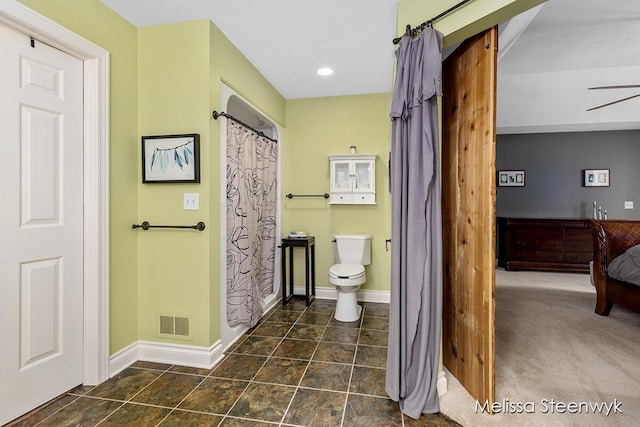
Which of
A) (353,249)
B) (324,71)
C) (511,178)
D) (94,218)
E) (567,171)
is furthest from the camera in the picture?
(511,178)

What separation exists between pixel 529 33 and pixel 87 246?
4338mm

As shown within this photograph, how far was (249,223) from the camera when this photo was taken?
9.07ft

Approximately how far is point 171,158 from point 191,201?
0.34 metres

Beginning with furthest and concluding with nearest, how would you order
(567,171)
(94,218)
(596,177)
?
(567,171) < (596,177) < (94,218)

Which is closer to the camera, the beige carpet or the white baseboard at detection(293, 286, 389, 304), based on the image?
the beige carpet

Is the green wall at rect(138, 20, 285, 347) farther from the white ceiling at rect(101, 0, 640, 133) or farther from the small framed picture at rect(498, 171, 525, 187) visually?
the small framed picture at rect(498, 171, 525, 187)

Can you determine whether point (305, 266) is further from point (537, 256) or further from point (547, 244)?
point (547, 244)

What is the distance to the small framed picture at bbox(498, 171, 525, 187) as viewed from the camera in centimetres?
526

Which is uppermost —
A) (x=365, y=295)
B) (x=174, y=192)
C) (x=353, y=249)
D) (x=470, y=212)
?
(x=174, y=192)

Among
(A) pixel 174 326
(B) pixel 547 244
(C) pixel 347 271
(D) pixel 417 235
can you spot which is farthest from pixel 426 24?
(B) pixel 547 244

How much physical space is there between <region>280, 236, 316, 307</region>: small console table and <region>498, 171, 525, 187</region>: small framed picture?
3.89 meters

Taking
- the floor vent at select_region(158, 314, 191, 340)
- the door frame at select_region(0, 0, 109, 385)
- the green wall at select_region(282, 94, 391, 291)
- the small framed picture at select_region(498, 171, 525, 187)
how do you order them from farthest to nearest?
the small framed picture at select_region(498, 171, 525, 187)
the green wall at select_region(282, 94, 391, 291)
the floor vent at select_region(158, 314, 191, 340)
the door frame at select_region(0, 0, 109, 385)

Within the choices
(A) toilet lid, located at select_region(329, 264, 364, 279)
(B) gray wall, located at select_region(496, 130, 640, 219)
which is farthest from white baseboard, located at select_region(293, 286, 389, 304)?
(B) gray wall, located at select_region(496, 130, 640, 219)

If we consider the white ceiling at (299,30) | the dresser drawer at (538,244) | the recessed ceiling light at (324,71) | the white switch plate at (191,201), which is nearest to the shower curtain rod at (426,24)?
the white ceiling at (299,30)
